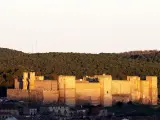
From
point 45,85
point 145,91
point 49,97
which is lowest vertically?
point 49,97

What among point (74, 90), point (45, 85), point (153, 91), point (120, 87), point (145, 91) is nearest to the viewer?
point (74, 90)

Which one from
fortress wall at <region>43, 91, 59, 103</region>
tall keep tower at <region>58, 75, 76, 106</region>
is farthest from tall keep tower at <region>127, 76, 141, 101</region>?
fortress wall at <region>43, 91, 59, 103</region>

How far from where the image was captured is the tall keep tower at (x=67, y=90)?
5103 centimetres

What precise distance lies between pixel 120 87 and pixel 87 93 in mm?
3549

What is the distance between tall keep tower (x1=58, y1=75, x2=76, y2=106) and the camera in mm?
51031

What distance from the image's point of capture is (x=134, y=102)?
181 ft

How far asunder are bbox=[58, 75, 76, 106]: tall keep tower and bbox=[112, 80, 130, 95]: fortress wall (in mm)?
3689

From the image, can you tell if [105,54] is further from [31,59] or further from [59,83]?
[59,83]

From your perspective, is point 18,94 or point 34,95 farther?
point 18,94

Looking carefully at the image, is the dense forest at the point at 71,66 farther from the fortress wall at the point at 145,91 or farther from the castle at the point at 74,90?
the castle at the point at 74,90

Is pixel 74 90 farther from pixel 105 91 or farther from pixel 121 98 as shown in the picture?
pixel 121 98

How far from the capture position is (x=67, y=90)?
5112 cm

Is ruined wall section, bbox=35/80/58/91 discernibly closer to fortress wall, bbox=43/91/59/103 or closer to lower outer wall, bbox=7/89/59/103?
lower outer wall, bbox=7/89/59/103

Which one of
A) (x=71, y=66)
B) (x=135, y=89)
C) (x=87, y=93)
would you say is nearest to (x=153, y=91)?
(x=135, y=89)
